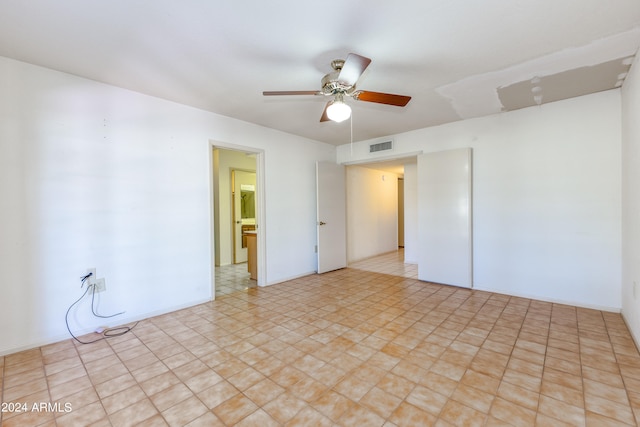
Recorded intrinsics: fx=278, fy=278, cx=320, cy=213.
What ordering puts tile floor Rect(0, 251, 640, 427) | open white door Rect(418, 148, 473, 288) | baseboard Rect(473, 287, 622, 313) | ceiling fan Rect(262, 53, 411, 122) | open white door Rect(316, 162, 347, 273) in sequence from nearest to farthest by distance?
tile floor Rect(0, 251, 640, 427)
ceiling fan Rect(262, 53, 411, 122)
baseboard Rect(473, 287, 622, 313)
open white door Rect(418, 148, 473, 288)
open white door Rect(316, 162, 347, 273)

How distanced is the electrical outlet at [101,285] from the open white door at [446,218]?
4.17m

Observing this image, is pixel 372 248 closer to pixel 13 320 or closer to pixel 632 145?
pixel 632 145

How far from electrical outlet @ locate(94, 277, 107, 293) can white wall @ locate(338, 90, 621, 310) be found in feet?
15.1

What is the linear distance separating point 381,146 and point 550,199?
2556 mm

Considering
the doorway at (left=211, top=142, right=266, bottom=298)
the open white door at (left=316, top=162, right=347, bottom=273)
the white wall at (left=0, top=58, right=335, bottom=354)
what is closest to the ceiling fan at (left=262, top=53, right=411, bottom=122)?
the white wall at (left=0, top=58, right=335, bottom=354)

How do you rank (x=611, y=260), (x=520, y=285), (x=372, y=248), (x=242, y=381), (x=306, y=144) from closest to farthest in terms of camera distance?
(x=242, y=381), (x=611, y=260), (x=520, y=285), (x=306, y=144), (x=372, y=248)

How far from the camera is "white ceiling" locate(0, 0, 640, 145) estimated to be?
5.92 ft

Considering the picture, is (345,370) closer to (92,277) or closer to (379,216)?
(92,277)

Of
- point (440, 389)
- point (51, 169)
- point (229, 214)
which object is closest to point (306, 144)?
point (229, 214)

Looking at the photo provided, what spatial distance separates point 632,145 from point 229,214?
601cm

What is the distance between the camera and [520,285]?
3670mm

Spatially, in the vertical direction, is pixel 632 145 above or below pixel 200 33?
below

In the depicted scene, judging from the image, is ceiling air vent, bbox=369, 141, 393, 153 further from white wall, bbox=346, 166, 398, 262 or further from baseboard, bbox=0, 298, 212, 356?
baseboard, bbox=0, 298, 212, 356

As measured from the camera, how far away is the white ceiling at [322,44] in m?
1.80
